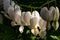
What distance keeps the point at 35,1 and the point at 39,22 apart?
0.30 metres

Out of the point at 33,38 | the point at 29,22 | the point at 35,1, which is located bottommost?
the point at 33,38

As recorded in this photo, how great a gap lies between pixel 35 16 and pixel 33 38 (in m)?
0.24

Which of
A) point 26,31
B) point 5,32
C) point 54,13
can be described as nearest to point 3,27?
point 5,32

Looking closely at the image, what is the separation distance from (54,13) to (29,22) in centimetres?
14

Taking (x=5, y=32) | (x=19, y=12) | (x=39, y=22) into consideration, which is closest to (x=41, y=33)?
(x=39, y=22)

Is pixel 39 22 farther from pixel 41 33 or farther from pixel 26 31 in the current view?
pixel 26 31

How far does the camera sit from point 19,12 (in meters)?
1.04

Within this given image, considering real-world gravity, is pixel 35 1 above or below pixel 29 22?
above

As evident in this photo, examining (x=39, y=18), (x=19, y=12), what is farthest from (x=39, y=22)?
(x=19, y=12)

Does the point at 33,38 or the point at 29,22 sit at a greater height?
the point at 29,22

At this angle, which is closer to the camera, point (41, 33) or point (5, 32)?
point (41, 33)

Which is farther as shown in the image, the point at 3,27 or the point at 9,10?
the point at 3,27

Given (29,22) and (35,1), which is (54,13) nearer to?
(29,22)

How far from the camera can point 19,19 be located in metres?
1.04
